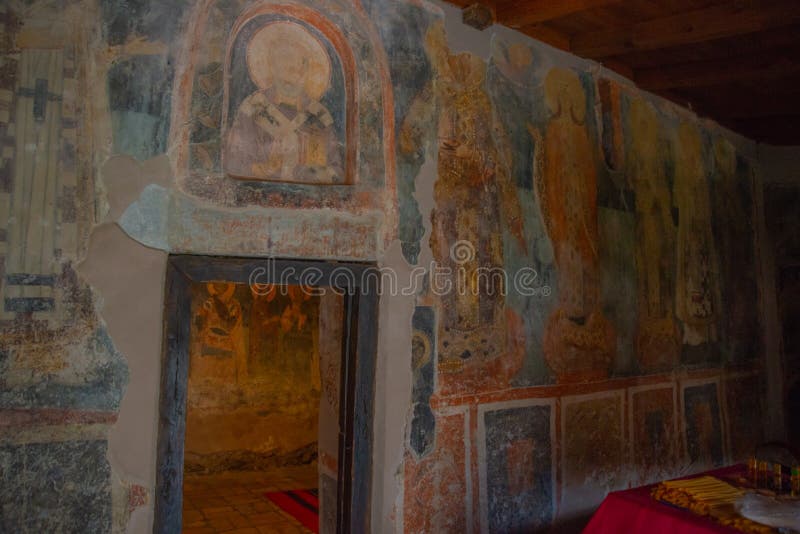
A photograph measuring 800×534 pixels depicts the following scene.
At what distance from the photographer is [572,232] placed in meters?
4.68

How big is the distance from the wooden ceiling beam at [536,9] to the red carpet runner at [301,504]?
Answer: 170 inches

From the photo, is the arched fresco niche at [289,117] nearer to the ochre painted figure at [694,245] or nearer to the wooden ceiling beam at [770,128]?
the ochre painted figure at [694,245]

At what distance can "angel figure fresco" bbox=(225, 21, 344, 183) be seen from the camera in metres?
3.25

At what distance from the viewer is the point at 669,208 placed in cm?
575

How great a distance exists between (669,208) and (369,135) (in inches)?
139

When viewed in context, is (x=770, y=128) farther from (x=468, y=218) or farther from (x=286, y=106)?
(x=286, y=106)

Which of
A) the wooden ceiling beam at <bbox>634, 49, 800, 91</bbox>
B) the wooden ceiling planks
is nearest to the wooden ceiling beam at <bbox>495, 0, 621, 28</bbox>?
the wooden ceiling planks

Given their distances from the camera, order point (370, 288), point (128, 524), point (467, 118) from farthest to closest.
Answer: point (467, 118), point (370, 288), point (128, 524)

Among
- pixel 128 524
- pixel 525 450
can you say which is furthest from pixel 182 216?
pixel 525 450

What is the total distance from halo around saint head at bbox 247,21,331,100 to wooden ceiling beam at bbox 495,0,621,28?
1.47 metres

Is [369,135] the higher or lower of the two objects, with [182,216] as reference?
higher

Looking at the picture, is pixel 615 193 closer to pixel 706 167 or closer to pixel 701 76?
pixel 701 76

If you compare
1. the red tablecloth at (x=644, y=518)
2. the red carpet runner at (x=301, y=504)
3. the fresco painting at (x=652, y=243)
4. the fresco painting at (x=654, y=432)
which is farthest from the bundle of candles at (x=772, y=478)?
the red carpet runner at (x=301, y=504)

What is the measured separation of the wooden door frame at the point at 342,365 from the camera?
9.50ft
